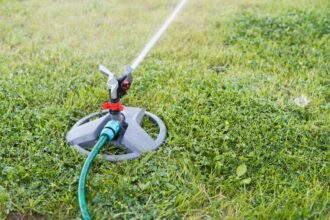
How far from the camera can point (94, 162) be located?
2.31m

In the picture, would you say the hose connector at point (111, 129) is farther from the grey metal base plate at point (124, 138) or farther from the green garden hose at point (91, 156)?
the grey metal base plate at point (124, 138)

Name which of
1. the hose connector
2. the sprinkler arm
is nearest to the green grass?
the hose connector

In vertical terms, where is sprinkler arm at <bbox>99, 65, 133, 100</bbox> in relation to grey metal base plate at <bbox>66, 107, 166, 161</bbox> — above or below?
above

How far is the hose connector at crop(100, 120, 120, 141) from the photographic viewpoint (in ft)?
7.36

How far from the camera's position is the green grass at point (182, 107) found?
208cm

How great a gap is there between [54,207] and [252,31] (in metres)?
2.68

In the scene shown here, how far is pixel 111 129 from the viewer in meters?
2.27

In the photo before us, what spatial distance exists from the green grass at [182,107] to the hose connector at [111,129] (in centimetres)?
16

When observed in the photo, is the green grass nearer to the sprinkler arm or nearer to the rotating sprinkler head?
the rotating sprinkler head

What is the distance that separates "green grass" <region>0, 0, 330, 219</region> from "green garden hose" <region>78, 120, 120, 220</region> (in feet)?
0.26

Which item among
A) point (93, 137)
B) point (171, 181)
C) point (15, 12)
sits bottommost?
point (171, 181)

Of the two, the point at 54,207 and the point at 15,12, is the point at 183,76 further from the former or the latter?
the point at 15,12

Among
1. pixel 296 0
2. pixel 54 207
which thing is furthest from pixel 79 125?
pixel 296 0

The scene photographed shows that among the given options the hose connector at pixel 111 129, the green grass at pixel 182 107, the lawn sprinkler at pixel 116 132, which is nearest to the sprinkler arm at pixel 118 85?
the lawn sprinkler at pixel 116 132
